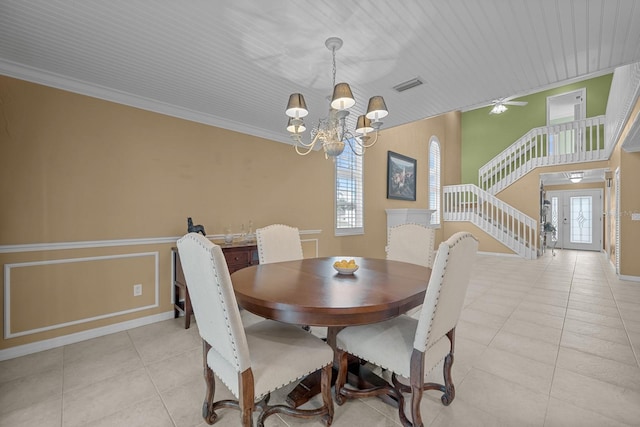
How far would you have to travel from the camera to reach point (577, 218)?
335 inches

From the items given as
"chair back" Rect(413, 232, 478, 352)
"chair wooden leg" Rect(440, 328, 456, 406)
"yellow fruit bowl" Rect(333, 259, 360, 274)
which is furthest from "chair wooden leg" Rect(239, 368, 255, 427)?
"chair wooden leg" Rect(440, 328, 456, 406)

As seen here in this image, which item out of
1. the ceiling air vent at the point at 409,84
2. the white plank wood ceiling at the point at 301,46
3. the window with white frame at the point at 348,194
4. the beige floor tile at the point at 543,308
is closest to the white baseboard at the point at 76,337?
the white plank wood ceiling at the point at 301,46

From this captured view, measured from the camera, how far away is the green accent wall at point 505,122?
23.7ft

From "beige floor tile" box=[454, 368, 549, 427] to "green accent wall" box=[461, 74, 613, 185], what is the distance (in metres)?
8.35

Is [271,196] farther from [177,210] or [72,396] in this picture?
[72,396]

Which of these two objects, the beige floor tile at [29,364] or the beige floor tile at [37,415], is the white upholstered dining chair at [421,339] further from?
the beige floor tile at [29,364]

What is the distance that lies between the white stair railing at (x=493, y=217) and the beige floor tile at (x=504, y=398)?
20.1 feet

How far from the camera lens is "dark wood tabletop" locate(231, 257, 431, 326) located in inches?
50.1

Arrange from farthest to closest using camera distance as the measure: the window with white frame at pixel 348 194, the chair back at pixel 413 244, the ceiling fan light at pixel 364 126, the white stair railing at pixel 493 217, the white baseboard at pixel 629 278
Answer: the white stair railing at pixel 493 217, the window with white frame at pixel 348 194, the white baseboard at pixel 629 278, the chair back at pixel 413 244, the ceiling fan light at pixel 364 126

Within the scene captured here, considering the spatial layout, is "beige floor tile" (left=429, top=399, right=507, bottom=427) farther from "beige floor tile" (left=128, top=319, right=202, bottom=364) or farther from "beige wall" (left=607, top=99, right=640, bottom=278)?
"beige wall" (left=607, top=99, right=640, bottom=278)

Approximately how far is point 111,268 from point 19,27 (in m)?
2.02

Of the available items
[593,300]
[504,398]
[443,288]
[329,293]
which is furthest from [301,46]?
[593,300]

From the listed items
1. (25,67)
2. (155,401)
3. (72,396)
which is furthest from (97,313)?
(25,67)

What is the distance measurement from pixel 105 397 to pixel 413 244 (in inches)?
105
